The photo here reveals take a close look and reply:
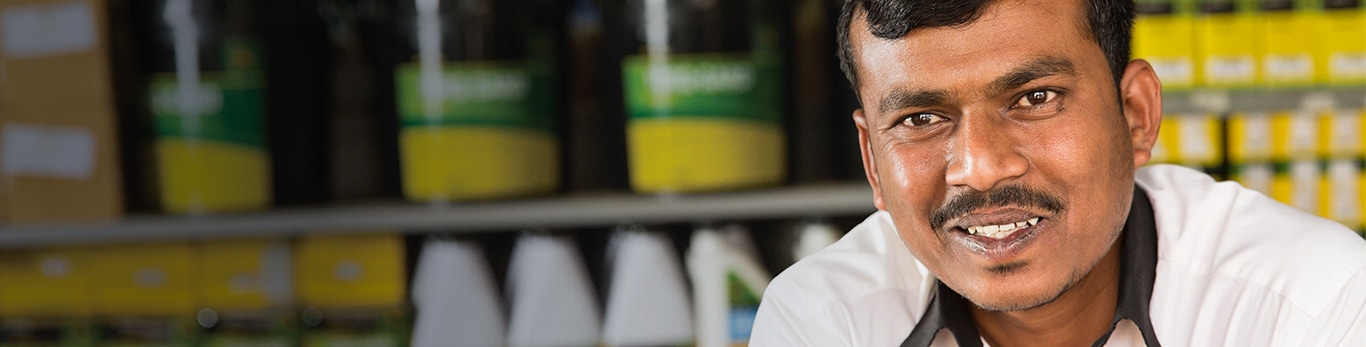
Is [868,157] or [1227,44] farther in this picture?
[1227,44]

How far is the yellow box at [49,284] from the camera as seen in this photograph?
2150mm

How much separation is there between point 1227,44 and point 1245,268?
3.58ft

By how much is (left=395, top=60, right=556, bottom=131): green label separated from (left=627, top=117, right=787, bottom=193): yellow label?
8.2 inches

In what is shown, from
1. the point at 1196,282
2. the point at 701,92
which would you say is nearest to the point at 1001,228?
the point at 1196,282

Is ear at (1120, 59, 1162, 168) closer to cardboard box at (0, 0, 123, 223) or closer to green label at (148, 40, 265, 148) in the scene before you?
green label at (148, 40, 265, 148)

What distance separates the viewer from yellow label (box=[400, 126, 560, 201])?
6.50ft

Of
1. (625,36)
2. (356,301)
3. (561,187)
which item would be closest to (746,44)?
(625,36)

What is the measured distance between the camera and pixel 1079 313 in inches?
47.8

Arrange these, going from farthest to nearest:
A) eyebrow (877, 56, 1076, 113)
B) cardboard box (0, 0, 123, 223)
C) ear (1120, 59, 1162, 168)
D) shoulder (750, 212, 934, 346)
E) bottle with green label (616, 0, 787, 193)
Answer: cardboard box (0, 0, 123, 223) → bottle with green label (616, 0, 787, 193) → shoulder (750, 212, 934, 346) → ear (1120, 59, 1162, 168) → eyebrow (877, 56, 1076, 113)

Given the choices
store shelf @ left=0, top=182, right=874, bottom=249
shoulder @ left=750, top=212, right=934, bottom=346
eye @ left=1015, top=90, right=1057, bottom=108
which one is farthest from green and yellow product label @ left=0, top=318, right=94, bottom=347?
eye @ left=1015, top=90, right=1057, bottom=108

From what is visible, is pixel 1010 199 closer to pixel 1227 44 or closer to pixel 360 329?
pixel 1227 44

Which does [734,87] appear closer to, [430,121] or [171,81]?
[430,121]

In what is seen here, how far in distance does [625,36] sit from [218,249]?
0.83 m

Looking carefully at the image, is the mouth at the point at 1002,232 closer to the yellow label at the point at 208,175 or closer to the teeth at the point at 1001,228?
the teeth at the point at 1001,228
